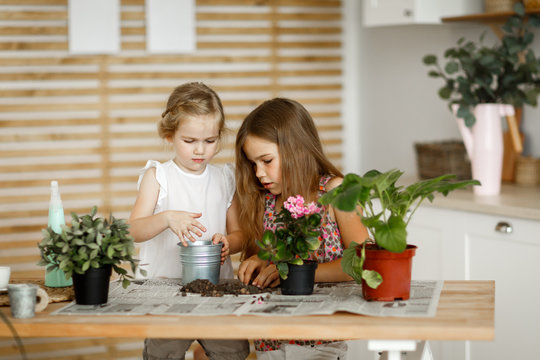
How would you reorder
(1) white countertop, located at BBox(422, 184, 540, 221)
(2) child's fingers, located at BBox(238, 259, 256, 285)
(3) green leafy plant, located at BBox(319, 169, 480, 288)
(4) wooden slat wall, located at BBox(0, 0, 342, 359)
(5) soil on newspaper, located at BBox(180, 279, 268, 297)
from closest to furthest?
(3) green leafy plant, located at BBox(319, 169, 480, 288) < (5) soil on newspaper, located at BBox(180, 279, 268, 297) < (2) child's fingers, located at BBox(238, 259, 256, 285) < (1) white countertop, located at BBox(422, 184, 540, 221) < (4) wooden slat wall, located at BBox(0, 0, 342, 359)

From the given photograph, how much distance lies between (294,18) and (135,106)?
109 cm

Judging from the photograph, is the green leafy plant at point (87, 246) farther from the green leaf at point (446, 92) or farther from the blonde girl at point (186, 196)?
the green leaf at point (446, 92)

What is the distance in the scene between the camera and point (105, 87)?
409cm

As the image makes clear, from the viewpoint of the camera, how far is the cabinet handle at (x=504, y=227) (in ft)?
9.21

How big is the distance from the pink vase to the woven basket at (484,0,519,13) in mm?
473

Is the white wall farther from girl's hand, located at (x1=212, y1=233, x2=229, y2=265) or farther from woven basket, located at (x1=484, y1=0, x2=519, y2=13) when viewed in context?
girl's hand, located at (x1=212, y1=233, x2=229, y2=265)

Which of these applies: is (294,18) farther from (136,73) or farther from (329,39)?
(136,73)

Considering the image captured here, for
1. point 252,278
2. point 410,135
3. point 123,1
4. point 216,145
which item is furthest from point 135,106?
point 252,278

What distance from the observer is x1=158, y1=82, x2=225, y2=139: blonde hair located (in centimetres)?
232

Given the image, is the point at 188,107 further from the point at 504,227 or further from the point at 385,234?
the point at 504,227

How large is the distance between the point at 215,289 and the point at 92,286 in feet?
1.04

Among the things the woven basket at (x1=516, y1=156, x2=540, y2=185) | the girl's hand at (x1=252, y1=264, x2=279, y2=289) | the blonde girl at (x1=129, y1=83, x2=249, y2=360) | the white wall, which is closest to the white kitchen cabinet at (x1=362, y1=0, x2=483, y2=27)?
the white wall

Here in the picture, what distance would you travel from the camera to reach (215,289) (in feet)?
6.26

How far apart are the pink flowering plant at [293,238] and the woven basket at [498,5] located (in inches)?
77.6
